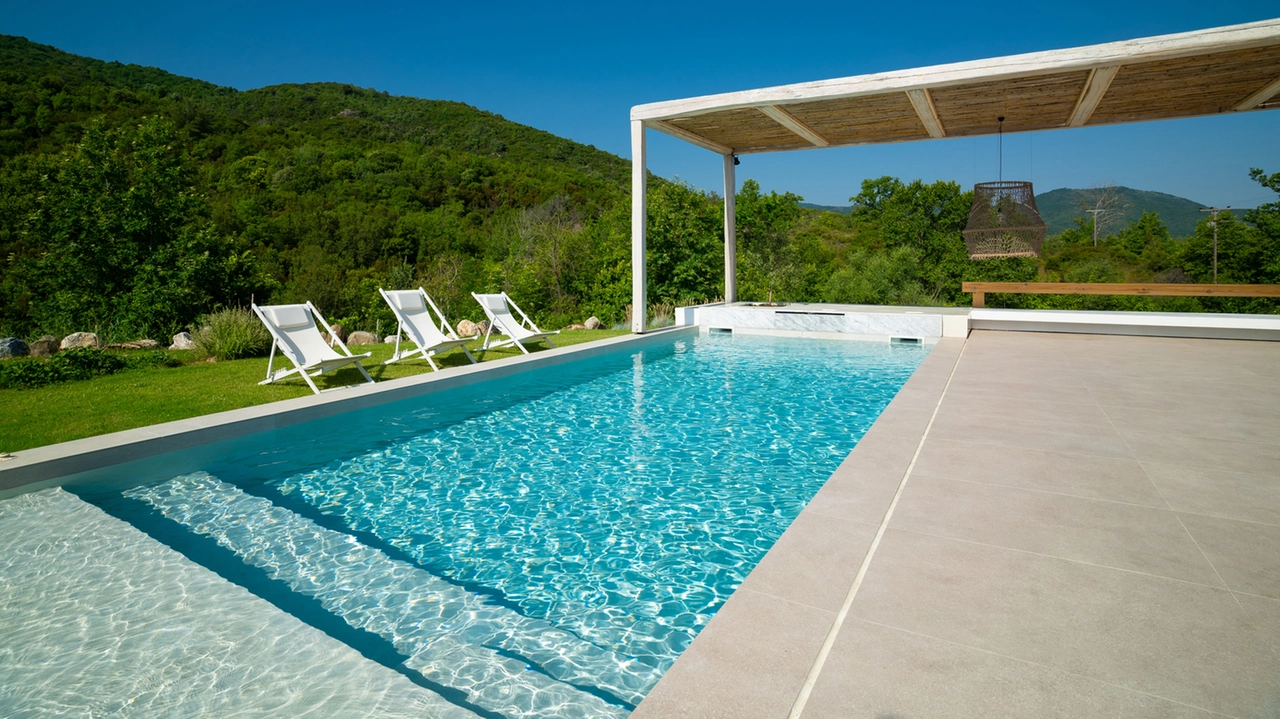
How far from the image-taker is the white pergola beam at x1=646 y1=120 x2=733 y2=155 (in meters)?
9.42

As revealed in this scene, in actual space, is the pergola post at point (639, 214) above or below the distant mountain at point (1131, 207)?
below

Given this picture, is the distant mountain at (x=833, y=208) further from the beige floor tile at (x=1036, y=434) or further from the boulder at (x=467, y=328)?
the beige floor tile at (x=1036, y=434)

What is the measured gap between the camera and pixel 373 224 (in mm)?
25047

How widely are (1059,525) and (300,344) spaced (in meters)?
5.64

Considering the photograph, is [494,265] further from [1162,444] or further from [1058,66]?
[1162,444]

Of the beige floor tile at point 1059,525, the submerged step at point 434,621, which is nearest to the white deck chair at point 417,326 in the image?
the submerged step at point 434,621

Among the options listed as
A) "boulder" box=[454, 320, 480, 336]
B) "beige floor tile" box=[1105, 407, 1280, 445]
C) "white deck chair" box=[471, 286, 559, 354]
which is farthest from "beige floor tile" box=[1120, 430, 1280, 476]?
"boulder" box=[454, 320, 480, 336]

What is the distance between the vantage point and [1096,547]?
227 cm

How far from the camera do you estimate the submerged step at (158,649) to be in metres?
1.80

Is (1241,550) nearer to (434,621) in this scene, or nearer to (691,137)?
(434,621)

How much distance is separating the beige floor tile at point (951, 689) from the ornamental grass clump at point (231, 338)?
7637 millimetres

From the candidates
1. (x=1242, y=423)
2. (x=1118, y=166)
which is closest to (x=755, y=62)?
(x=1118, y=166)

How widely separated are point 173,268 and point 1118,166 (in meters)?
35.1

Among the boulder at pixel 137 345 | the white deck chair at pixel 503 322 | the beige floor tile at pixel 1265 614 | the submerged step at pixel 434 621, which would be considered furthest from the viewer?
the boulder at pixel 137 345
